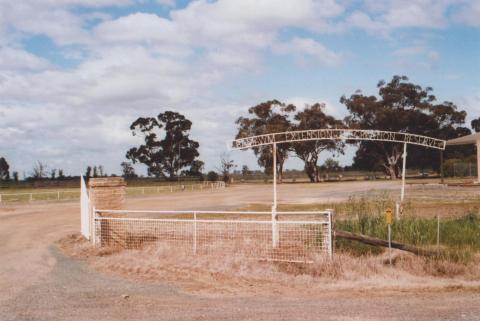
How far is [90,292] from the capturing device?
323 inches

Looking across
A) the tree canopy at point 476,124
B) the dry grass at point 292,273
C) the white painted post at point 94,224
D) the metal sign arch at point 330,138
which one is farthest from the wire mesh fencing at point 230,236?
the tree canopy at point 476,124

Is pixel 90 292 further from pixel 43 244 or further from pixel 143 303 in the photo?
pixel 43 244

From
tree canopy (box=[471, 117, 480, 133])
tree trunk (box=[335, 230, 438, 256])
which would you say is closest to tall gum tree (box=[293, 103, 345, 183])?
tree canopy (box=[471, 117, 480, 133])

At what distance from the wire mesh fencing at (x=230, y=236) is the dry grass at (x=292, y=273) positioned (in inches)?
15.1

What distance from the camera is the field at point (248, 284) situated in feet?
22.6

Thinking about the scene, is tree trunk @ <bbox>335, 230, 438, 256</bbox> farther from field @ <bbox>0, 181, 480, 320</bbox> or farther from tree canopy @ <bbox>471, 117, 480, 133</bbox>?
tree canopy @ <bbox>471, 117, 480, 133</bbox>

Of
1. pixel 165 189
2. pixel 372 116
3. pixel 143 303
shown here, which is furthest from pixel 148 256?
pixel 372 116

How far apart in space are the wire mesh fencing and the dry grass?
38 centimetres

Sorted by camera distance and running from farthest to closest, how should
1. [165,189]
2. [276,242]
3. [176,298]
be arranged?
[165,189], [276,242], [176,298]

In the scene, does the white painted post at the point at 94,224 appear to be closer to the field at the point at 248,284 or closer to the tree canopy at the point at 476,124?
the field at the point at 248,284

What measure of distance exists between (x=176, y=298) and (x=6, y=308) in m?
2.40

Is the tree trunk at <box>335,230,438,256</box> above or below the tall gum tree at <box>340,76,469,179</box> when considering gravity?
below

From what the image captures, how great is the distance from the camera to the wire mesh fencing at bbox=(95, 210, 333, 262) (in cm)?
1021

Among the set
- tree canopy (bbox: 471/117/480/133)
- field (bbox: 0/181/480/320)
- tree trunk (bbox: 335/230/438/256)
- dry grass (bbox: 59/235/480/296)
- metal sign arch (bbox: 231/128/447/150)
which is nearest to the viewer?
field (bbox: 0/181/480/320)
